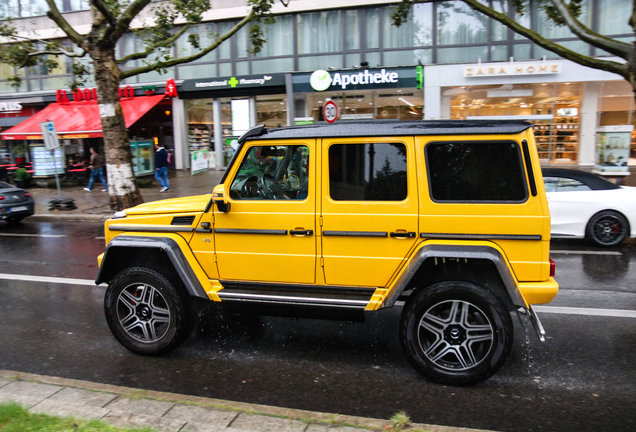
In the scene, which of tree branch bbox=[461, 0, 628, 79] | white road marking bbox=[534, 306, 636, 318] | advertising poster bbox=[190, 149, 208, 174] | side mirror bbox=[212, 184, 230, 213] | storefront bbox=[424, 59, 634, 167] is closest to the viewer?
side mirror bbox=[212, 184, 230, 213]

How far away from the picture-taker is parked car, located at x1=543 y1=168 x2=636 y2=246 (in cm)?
862

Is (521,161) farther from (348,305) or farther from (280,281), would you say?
(280,281)

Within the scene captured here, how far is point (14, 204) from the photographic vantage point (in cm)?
1260

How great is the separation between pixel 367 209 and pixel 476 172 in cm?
94

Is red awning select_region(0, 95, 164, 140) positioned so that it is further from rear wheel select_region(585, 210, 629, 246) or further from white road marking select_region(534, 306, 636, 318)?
white road marking select_region(534, 306, 636, 318)

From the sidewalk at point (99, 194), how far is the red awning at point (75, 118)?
2.44 meters

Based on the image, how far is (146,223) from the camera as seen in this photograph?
454cm

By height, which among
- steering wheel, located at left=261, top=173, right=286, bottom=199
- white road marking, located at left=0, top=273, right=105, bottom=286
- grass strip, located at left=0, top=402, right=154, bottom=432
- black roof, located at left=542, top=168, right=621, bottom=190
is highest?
steering wheel, located at left=261, top=173, right=286, bottom=199

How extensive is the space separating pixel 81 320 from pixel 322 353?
302 centimetres

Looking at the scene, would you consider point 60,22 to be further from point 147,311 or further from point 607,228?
point 607,228

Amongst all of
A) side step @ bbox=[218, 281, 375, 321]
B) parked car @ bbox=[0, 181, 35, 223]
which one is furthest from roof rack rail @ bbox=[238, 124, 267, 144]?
parked car @ bbox=[0, 181, 35, 223]

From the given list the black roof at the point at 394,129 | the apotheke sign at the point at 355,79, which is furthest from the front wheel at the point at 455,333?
the apotheke sign at the point at 355,79

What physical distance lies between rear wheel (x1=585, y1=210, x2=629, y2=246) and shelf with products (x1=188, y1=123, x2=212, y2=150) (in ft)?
63.1

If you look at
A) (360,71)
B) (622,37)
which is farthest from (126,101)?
(622,37)
